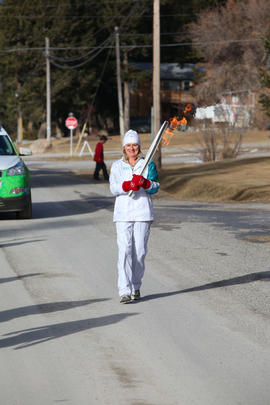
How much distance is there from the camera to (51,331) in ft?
24.8

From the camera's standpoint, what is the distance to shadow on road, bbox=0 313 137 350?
717cm

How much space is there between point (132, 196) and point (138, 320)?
4.73 ft

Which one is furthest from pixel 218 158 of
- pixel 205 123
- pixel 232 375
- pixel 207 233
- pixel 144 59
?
pixel 144 59

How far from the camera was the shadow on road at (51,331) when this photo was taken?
717 cm

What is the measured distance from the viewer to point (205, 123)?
35.4 metres

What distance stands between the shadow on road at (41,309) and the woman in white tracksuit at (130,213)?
409mm

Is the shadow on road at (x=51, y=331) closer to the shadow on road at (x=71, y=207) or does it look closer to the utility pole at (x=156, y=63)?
the shadow on road at (x=71, y=207)

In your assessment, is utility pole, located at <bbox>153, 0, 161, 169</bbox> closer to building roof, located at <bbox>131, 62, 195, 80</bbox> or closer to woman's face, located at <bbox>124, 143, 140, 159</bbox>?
woman's face, located at <bbox>124, 143, 140, 159</bbox>

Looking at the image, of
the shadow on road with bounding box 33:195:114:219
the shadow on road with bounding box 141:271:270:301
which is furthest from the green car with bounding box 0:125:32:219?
the shadow on road with bounding box 141:271:270:301

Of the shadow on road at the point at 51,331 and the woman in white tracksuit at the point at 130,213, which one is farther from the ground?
the woman in white tracksuit at the point at 130,213

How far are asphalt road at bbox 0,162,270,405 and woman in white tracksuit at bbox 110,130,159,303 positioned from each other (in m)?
0.32

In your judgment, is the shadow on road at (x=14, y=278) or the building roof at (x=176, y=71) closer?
the shadow on road at (x=14, y=278)

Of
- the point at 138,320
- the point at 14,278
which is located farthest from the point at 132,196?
the point at 14,278

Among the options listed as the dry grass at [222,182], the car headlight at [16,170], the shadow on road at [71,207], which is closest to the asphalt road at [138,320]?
the car headlight at [16,170]
